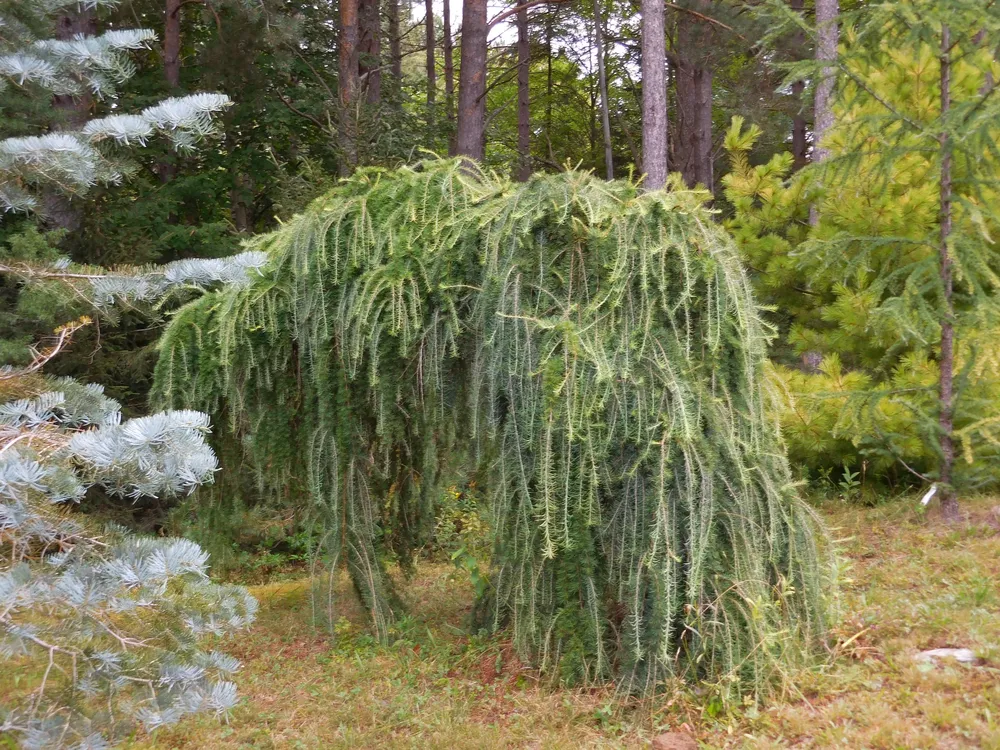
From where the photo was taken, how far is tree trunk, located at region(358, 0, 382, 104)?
12.8 metres

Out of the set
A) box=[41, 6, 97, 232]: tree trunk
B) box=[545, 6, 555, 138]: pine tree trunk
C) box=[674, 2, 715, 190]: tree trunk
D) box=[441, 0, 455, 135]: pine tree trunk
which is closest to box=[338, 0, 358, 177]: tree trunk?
box=[41, 6, 97, 232]: tree trunk

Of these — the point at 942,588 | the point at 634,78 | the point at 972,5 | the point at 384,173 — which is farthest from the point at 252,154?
the point at 634,78

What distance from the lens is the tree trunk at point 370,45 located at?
12.8m

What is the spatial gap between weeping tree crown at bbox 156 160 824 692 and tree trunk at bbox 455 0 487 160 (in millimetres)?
6528

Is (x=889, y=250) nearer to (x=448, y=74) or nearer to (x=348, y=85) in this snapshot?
(x=348, y=85)

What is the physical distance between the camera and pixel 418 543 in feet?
18.0

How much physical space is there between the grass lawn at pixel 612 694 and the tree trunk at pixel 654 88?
22.8ft

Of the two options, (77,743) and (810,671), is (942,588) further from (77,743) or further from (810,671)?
(77,743)

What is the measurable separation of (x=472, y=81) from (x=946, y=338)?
7170 mm

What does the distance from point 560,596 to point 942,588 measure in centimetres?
248

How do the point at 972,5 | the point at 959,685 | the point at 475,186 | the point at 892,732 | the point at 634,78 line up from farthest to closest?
the point at 634,78 → the point at 972,5 → the point at 475,186 → the point at 959,685 → the point at 892,732

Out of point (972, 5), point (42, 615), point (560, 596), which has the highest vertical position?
point (972, 5)

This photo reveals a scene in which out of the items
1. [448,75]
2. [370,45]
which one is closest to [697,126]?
[448,75]

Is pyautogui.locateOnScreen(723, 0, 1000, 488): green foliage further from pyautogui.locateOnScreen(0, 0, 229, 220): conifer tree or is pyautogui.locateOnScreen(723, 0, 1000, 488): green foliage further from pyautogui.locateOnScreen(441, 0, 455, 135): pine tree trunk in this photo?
pyautogui.locateOnScreen(441, 0, 455, 135): pine tree trunk
